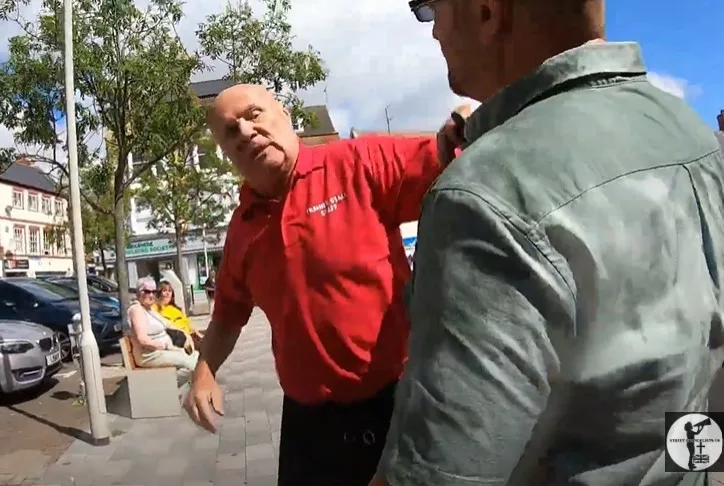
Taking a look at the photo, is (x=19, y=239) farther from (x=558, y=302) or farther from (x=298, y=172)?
(x=558, y=302)

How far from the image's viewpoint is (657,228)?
2.90 feet

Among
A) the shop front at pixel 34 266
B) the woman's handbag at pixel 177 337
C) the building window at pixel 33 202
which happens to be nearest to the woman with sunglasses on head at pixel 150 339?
the woman's handbag at pixel 177 337

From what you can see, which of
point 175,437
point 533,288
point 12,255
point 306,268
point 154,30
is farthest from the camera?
point 12,255

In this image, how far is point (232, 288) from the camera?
103 inches

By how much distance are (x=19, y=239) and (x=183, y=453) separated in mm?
56505

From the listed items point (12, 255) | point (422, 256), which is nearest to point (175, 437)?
point (422, 256)

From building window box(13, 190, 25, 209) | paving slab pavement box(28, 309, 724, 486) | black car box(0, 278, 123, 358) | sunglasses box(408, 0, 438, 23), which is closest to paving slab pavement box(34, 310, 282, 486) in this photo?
paving slab pavement box(28, 309, 724, 486)

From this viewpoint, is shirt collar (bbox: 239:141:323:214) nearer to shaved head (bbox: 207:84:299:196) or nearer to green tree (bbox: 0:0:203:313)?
shaved head (bbox: 207:84:299:196)

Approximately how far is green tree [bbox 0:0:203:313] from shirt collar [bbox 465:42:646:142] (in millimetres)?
9909

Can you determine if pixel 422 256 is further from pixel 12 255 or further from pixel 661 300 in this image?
pixel 12 255

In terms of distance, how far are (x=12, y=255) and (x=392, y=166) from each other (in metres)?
56.7

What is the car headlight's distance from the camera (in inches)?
378

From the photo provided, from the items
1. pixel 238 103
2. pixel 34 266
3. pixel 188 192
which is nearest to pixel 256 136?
pixel 238 103

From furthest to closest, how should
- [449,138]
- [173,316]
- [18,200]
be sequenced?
[18,200] < [173,316] < [449,138]
